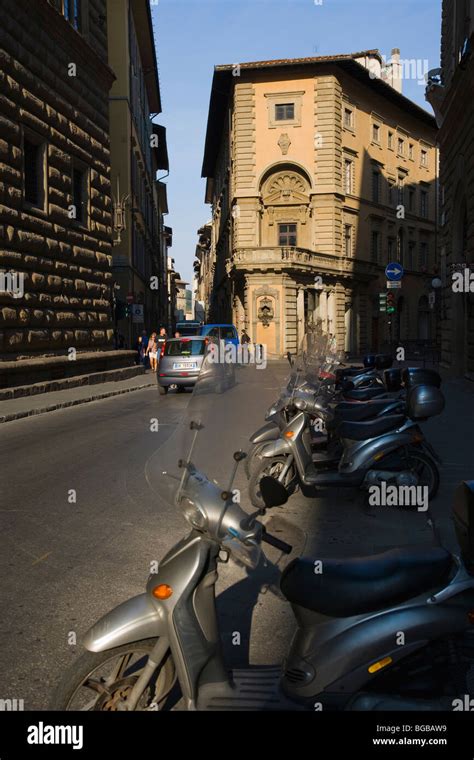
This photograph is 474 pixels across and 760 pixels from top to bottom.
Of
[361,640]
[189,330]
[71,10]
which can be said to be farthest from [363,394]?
[189,330]

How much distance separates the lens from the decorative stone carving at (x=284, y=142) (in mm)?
42156

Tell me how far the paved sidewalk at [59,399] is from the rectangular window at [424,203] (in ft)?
135

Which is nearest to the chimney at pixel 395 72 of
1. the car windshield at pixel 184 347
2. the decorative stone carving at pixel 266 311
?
the decorative stone carving at pixel 266 311

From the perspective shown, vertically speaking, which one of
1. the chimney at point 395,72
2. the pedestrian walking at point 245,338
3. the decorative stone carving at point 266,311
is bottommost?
the pedestrian walking at point 245,338

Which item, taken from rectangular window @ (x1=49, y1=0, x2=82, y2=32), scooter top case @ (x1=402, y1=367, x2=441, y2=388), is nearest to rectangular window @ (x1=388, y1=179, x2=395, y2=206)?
rectangular window @ (x1=49, y1=0, x2=82, y2=32)

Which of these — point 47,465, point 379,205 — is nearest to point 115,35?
point 379,205

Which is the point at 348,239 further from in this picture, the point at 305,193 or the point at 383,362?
the point at 383,362

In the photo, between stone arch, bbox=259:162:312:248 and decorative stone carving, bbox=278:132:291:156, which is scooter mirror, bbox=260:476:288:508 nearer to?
stone arch, bbox=259:162:312:248

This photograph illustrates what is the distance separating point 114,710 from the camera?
256 cm

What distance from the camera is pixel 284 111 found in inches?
1667

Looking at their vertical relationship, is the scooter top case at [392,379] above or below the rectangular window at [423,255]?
below

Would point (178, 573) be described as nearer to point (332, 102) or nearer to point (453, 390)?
point (453, 390)

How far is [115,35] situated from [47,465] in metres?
28.9

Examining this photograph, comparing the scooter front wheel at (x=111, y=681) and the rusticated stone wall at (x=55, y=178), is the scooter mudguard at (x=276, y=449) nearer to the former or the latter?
the scooter front wheel at (x=111, y=681)
